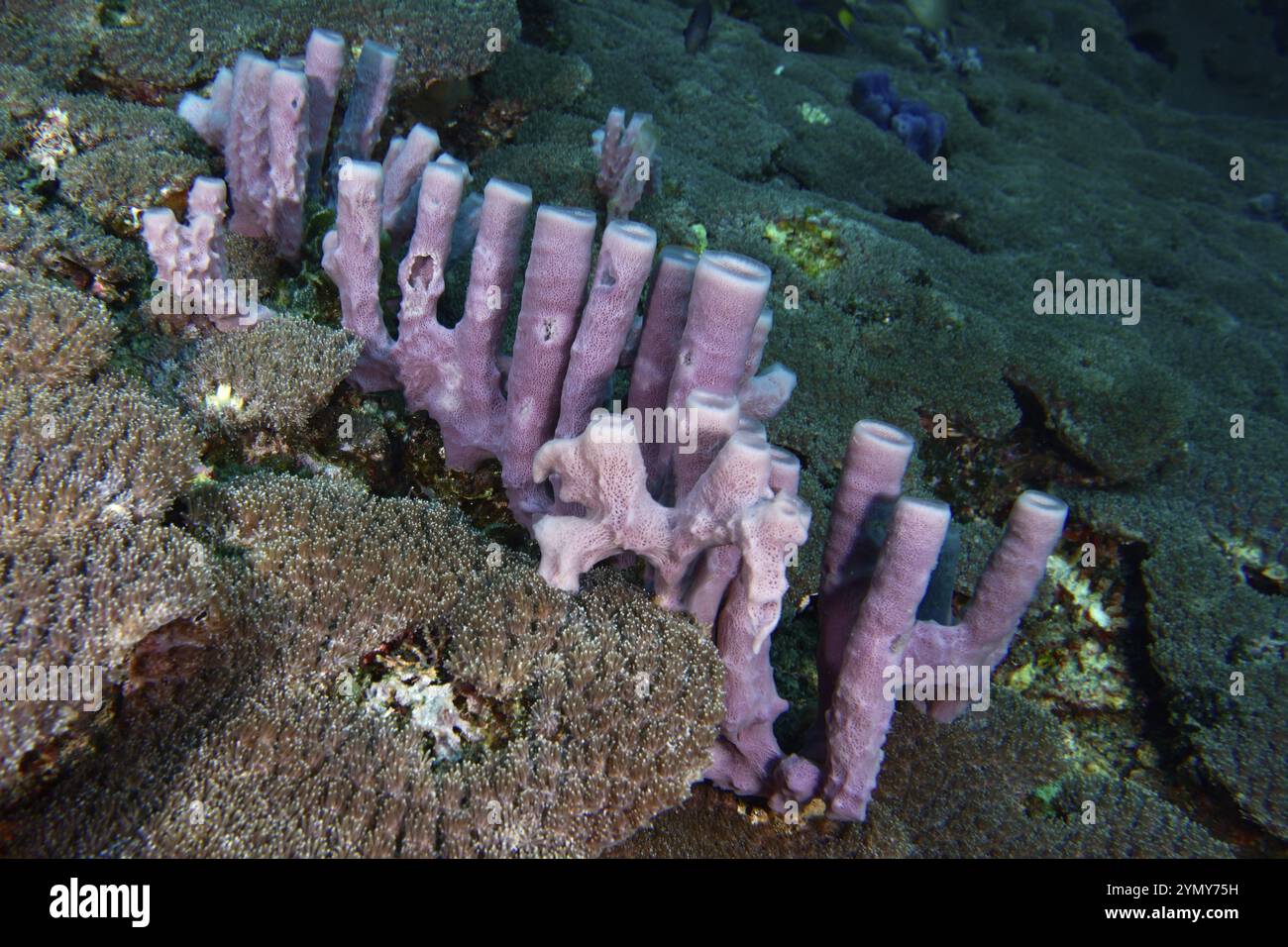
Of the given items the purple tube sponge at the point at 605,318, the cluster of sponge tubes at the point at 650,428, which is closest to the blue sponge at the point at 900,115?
the cluster of sponge tubes at the point at 650,428

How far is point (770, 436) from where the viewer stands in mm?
4234

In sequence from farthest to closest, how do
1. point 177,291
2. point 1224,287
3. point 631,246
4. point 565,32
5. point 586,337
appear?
point 1224,287 < point 565,32 < point 177,291 < point 586,337 < point 631,246

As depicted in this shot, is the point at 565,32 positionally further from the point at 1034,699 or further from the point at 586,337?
the point at 1034,699

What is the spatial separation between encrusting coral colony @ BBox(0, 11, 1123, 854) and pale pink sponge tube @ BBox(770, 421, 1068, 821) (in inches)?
0.5

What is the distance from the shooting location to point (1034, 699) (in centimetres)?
443

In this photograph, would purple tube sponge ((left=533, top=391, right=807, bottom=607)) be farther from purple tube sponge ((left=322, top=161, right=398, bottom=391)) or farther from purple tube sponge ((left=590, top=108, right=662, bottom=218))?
purple tube sponge ((left=590, top=108, right=662, bottom=218))

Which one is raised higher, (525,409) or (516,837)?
(525,409)

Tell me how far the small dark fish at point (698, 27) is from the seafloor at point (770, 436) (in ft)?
0.67

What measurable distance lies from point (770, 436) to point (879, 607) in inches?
73.2

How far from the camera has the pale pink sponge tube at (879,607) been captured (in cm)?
245

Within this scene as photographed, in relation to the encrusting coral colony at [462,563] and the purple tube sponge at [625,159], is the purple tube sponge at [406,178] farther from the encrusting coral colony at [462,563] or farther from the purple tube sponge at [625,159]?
the purple tube sponge at [625,159]
